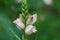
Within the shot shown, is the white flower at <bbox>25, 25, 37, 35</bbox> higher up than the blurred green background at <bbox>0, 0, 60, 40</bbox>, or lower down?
lower down

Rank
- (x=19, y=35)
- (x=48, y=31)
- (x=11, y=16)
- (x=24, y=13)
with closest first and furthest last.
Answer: (x=24, y=13) < (x=19, y=35) < (x=11, y=16) < (x=48, y=31)

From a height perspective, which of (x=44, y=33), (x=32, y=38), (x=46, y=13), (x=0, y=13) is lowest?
(x=32, y=38)

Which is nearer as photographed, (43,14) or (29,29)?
(29,29)

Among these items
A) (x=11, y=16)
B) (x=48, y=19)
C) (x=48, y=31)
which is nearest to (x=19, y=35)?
(x=11, y=16)

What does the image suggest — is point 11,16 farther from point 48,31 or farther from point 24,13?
point 24,13

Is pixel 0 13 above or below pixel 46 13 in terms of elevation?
below

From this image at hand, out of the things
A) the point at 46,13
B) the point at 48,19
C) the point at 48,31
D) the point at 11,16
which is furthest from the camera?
the point at 46,13

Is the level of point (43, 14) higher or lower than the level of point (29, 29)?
higher

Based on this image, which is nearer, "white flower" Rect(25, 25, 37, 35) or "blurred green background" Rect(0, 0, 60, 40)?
"white flower" Rect(25, 25, 37, 35)

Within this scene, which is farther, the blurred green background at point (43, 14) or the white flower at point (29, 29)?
the blurred green background at point (43, 14)

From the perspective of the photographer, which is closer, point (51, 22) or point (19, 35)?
point (19, 35)

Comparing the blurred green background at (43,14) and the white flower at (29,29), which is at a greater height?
the blurred green background at (43,14)
